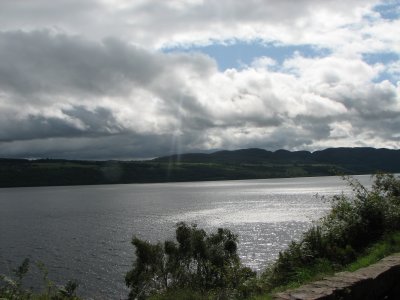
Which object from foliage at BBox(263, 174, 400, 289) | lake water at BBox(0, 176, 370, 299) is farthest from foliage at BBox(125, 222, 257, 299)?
foliage at BBox(263, 174, 400, 289)

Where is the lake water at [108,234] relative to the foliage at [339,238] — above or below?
below

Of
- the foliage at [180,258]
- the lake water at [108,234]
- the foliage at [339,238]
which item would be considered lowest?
the lake water at [108,234]

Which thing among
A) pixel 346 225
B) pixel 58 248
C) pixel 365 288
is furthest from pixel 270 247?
pixel 365 288

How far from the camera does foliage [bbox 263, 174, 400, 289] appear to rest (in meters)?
13.5

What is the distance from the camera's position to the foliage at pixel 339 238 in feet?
44.3

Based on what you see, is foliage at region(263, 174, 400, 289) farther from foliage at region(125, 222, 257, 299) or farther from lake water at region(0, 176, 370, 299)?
foliage at region(125, 222, 257, 299)

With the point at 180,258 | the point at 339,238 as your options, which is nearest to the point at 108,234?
the point at 180,258

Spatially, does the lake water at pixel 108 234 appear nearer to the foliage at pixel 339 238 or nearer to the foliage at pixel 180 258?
the foliage at pixel 180 258

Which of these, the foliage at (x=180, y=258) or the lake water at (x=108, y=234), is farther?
the lake water at (x=108, y=234)

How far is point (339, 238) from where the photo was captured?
52.7ft

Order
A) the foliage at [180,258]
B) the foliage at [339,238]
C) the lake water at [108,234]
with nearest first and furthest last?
1. the foliage at [339,238]
2. the foliage at [180,258]
3. the lake water at [108,234]

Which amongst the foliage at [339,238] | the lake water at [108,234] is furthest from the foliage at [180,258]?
the foliage at [339,238]

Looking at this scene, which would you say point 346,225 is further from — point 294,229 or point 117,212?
point 117,212

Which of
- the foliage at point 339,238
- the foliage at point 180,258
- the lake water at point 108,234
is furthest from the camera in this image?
the lake water at point 108,234
